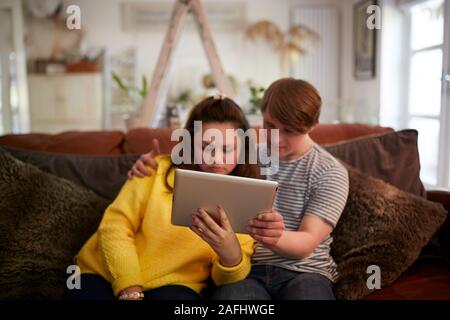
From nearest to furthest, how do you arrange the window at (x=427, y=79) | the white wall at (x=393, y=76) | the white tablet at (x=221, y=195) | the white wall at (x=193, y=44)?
the white tablet at (x=221, y=195) → the window at (x=427, y=79) → the white wall at (x=393, y=76) → the white wall at (x=193, y=44)

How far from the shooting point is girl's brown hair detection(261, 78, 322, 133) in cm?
120

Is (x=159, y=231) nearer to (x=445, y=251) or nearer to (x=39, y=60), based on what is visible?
(x=445, y=251)

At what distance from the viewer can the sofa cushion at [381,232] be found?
1310mm

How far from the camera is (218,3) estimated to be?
196 inches

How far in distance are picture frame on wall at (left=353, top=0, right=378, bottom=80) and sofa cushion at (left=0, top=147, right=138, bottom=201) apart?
2781mm

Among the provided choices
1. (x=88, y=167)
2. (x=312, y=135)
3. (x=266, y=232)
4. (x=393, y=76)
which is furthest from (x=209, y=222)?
(x=393, y=76)

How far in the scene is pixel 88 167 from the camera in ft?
5.25

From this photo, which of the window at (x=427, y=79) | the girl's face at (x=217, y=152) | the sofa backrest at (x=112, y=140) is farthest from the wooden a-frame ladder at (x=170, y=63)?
the window at (x=427, y=79)

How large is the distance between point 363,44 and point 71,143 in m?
3.08

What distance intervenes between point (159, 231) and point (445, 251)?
0.96 meters

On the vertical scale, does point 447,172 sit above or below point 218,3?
below

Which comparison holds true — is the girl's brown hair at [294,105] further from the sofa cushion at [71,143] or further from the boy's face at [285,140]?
the sofa cushion at [71,143]

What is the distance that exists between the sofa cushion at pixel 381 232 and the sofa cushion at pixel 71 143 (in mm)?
906
